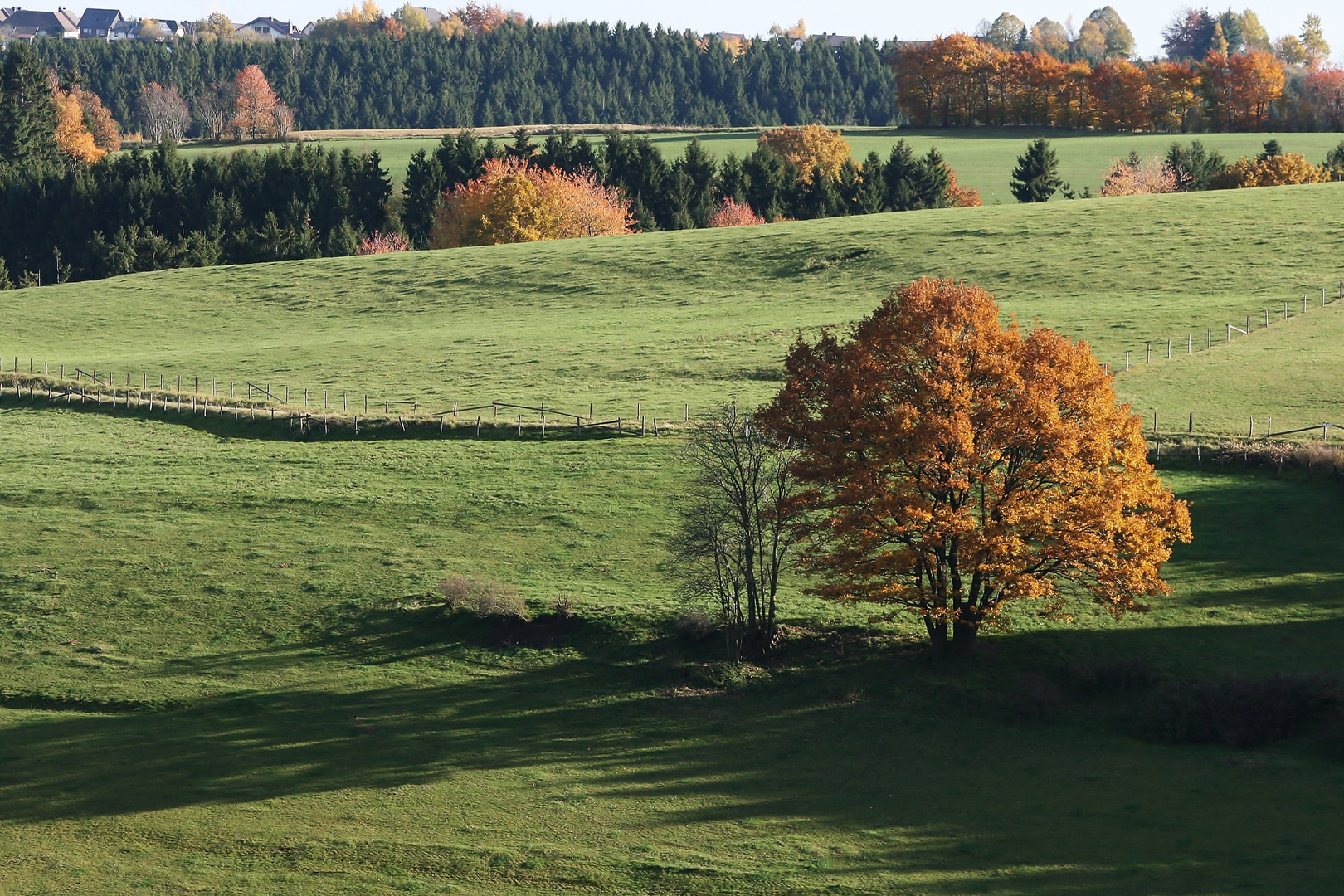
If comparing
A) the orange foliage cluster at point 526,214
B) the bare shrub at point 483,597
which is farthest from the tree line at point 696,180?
the bare shrub at point 483,597

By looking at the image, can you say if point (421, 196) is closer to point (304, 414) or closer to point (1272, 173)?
point (1272, 173)

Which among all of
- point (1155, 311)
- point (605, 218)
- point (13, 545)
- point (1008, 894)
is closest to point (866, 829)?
point (1008, 894)

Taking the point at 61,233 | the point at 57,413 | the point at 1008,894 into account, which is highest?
the point at 61,233

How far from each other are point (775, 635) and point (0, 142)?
148512 millimetres

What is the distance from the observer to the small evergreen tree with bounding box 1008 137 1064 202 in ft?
408

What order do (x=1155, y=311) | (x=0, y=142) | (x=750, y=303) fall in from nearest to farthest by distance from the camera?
(x=1155, y=311), (x=750, y=303), (x=0, y=142)

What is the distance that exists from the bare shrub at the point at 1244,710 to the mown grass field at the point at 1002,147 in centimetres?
9919

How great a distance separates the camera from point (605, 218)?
12006cm

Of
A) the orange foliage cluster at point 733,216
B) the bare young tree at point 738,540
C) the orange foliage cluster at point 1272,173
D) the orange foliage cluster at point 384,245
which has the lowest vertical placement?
the bare young tree at point 738,540

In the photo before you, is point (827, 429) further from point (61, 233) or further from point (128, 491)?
point (61, 233)

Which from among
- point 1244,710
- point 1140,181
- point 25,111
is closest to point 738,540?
point 1244,710

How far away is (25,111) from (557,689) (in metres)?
150

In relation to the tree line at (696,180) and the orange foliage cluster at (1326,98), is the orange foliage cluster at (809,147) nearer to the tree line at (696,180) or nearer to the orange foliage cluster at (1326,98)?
the tree line at (696,180)

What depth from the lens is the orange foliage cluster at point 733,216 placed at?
426 feet
